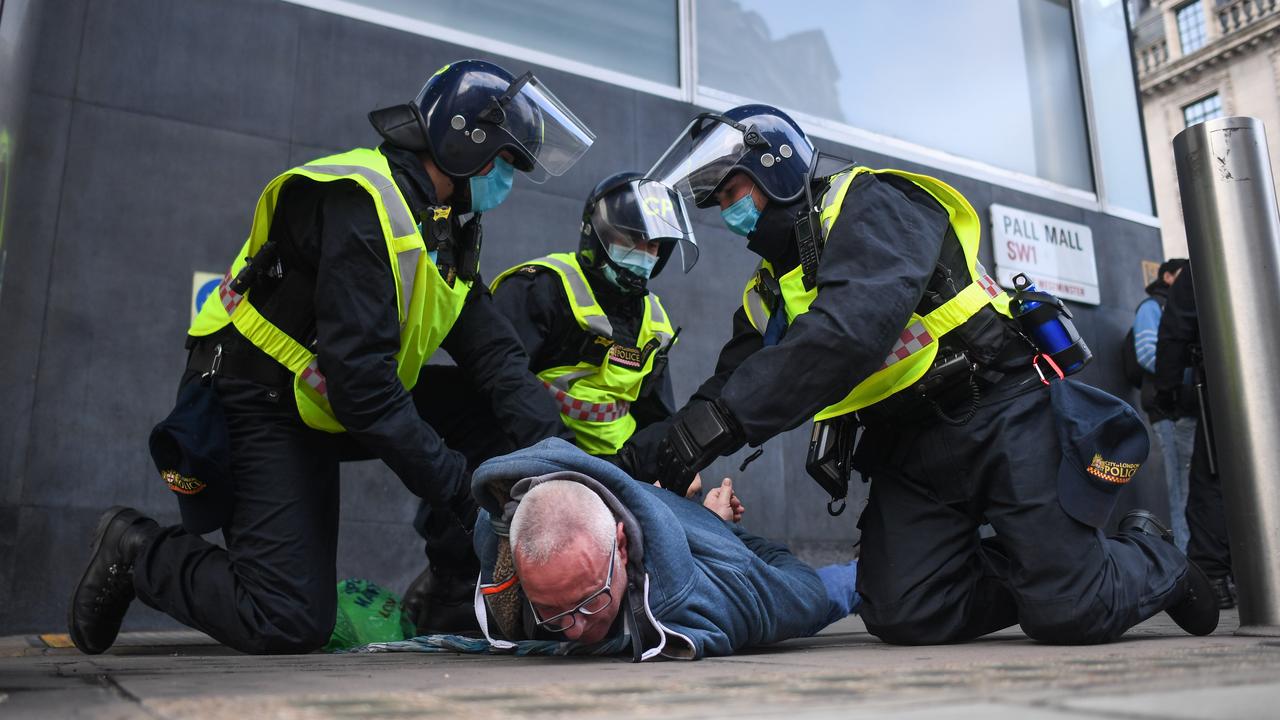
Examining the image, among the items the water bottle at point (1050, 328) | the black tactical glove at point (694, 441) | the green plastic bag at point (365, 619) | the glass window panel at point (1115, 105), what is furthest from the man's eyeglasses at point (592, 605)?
the glass window panel at point (1115, 105)

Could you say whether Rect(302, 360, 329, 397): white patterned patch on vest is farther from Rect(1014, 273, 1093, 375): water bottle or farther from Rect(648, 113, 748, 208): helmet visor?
Rect(1014, 273, 1093, 375): water bottle

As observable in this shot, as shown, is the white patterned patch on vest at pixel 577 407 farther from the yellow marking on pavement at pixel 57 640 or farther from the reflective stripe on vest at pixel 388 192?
the yellow marking on pavement at pixel 57 640

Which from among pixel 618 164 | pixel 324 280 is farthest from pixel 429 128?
pixel 618 164

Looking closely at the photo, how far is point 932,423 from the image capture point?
2.60 m

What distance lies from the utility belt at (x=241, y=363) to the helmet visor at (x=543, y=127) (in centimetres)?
95

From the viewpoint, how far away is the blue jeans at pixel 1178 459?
5.24m

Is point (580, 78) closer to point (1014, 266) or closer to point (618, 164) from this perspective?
point (618, 164)

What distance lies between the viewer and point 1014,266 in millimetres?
6625

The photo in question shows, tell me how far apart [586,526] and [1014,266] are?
545 cm

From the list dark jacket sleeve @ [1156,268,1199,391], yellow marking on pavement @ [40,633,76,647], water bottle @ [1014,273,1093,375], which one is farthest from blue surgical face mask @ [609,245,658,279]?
dark jacket sleeve @ [1156,268,1199,391]

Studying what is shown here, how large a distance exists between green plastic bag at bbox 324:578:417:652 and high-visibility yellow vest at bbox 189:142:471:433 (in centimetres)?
61

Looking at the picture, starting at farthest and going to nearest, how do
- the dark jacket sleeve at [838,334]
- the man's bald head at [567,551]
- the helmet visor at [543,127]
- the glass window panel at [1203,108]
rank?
the glass window panel at [1203,108] < the helmet visor at [543,127] < the dark jacket sleeve at [838,334] < the man's bald head at [567,551]

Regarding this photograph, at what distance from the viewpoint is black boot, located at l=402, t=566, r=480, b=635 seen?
126 inches

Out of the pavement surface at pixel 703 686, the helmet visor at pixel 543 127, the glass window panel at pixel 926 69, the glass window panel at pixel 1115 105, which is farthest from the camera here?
the glass window panel at pixel 1115 105
